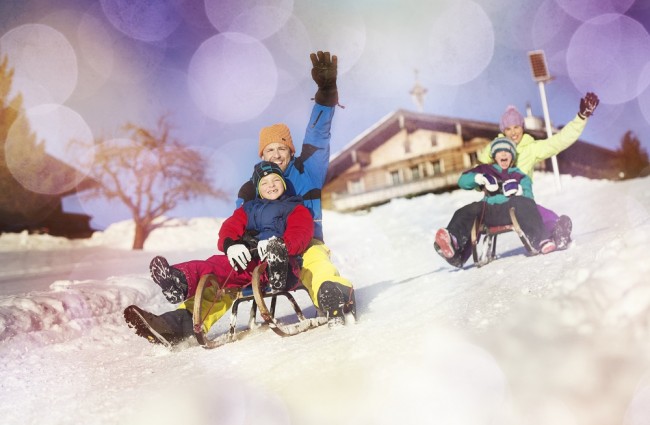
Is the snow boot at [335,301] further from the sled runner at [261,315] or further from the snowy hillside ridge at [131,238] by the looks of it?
the snowy hillside ridge at [131,238]

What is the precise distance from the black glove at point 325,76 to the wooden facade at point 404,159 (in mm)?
13605

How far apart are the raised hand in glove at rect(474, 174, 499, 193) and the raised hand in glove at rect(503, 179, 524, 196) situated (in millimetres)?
57

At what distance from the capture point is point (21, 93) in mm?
14211

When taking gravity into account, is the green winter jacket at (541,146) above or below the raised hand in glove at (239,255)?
above

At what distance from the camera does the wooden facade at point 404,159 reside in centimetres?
1620

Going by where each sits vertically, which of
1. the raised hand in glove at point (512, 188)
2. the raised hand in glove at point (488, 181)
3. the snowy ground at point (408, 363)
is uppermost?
the raised hand in glove at point (488, 181)

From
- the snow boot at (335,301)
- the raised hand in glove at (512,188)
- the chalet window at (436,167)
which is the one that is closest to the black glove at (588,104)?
the raised hand in glove at (512,188)

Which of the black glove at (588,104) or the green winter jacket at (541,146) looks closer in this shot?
the black glove at (588,104)

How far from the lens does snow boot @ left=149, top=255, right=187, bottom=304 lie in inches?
85.4

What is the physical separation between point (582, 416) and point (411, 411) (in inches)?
14.8

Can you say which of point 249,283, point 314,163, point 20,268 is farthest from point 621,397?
point 20,268

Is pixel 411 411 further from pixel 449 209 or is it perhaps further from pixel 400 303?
pixel 449 209

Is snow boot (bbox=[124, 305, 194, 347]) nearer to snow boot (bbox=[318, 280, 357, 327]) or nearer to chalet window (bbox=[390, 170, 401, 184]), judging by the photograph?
snow boot (bbox=[318, 280, 357, 327])

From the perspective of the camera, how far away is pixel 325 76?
8.76ft
